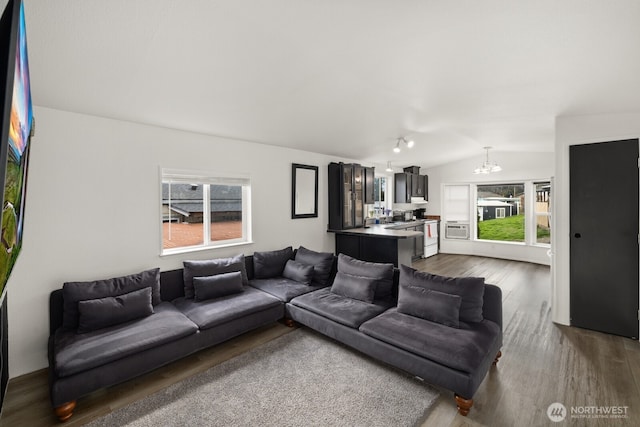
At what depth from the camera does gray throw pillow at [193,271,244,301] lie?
3.12 meters

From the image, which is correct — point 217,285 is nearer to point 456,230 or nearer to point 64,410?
point 64,410

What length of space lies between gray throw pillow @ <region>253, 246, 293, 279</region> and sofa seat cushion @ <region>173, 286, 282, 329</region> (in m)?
0.54

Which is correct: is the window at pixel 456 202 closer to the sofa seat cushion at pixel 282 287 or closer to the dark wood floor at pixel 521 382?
the dark wood floor at pixel 521 382

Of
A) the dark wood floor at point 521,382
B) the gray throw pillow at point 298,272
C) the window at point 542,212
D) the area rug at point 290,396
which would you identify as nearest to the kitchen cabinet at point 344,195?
the gray throw pillow at point 298,272

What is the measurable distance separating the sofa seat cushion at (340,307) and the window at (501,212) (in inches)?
215

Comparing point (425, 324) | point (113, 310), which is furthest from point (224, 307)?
point (425, 324)

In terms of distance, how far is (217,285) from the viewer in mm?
3191

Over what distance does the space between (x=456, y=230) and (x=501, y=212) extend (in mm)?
1104

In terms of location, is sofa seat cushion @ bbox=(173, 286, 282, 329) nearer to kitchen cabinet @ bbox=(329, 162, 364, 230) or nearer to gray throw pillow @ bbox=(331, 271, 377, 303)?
gray throw pillow @ bbox=(331, 271, 377, 303)

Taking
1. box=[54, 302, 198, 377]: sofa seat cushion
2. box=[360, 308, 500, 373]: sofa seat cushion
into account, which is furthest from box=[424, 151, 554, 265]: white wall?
box=[54, 302, 198, 377]: sofa seat cushion

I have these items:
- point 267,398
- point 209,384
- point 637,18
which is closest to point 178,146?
point 209,384

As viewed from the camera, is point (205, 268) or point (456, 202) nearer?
point (205, 268)

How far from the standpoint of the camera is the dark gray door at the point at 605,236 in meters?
3.00

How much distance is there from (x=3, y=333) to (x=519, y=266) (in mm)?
7684
